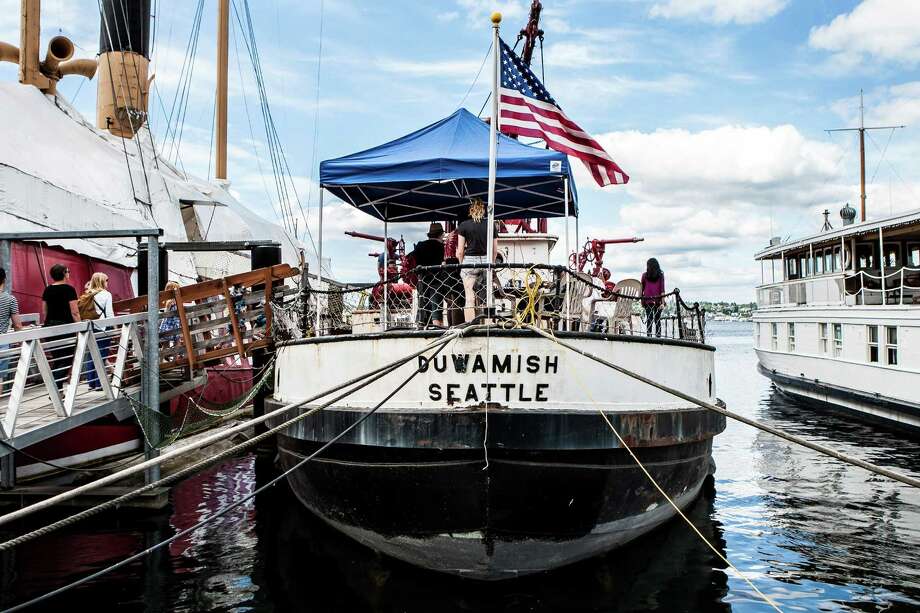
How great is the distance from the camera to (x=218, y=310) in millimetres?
12188

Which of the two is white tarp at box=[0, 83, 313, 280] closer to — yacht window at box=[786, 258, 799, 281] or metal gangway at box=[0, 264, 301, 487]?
metal gangway at box=[0, 264, 301, 487]

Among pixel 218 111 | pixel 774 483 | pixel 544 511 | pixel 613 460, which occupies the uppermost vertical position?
pixel 218 111

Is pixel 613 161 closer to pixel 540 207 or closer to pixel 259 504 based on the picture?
pixel 540 207

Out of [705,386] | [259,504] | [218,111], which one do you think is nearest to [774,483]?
[705,386]

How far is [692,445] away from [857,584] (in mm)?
2177

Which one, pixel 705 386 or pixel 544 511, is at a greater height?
pixel 705 386

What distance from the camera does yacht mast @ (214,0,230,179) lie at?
3077 centimetres

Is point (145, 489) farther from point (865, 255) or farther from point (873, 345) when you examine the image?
point (865, 255)

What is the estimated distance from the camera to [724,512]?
1103 centimetres

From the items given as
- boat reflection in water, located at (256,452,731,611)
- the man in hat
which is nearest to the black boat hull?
boat reflection in water, located at (256,452,731,611)

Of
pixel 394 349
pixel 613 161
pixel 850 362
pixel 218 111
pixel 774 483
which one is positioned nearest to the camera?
pixel 394 349

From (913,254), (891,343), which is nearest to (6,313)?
(891,343)

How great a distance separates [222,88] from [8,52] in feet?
26.8

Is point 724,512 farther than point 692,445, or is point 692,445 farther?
point 724,512
